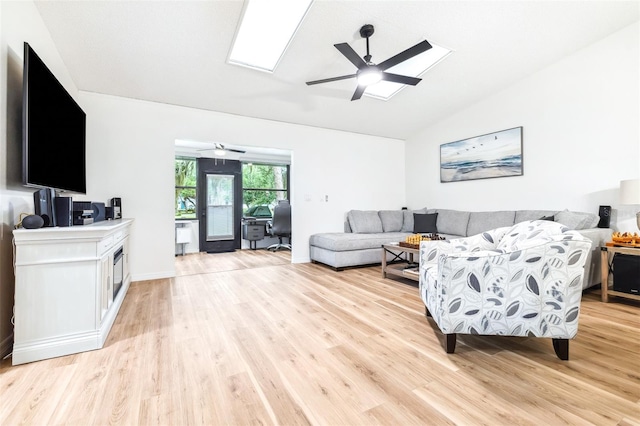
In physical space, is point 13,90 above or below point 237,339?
above

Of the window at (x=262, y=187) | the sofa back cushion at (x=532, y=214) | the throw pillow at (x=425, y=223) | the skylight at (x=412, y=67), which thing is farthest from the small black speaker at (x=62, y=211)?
the sofa back cushion at (x=532, y=214)

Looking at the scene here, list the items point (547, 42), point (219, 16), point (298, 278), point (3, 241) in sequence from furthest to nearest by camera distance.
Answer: point (298, 278), point (547, 42), point (219, 16), point (3, 241)

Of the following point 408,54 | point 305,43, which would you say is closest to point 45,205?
point 305,43

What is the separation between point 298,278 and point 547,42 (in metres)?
4.40

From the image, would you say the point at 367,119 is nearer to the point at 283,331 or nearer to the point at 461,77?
the point at 461,77

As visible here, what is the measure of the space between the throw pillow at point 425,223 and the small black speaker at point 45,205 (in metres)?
4.90

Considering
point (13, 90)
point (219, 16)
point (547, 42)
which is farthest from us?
point (547, 42)

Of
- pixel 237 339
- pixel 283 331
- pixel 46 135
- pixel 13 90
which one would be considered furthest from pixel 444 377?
pixel 13 90

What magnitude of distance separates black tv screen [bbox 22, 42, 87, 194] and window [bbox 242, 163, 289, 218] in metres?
4.42

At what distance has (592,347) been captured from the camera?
1944mm

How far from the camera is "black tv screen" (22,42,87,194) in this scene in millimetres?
1791

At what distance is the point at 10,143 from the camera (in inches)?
75.3

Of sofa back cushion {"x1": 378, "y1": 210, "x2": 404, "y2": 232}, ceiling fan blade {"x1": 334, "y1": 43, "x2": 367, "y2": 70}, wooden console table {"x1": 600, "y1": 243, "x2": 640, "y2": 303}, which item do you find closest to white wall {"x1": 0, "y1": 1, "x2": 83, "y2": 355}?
ceiling fan blade {"x1": 334, "y1": 43, "x2": 367, "y2": 70}

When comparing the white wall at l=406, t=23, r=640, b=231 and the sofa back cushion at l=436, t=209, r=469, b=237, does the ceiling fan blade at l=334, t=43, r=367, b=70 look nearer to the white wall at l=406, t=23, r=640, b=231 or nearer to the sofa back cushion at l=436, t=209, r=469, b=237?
the white wall at l=406, t=23, r=640, b=231
